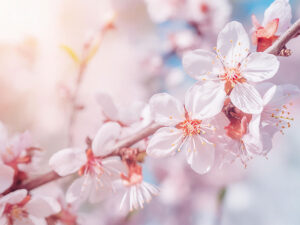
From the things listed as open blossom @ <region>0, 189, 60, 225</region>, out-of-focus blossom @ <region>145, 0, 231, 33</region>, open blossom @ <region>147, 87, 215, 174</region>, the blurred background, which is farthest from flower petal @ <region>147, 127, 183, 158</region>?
out-of-focus blossom @ <region>145, 0, 231, 33</region>

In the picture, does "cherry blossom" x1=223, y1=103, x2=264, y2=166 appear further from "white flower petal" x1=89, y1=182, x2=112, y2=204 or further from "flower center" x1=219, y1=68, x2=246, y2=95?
"white flower petal" x1=89, y1=182, x2=112, y2=204

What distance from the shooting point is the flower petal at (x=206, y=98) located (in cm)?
52

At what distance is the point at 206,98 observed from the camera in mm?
530

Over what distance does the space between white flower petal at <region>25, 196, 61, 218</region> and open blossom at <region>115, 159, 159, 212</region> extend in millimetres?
119

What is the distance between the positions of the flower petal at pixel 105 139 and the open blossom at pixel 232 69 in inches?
6.4

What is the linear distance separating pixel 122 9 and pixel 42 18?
1.10ft

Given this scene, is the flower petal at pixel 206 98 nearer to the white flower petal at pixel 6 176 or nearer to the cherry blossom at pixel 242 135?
the cherry blossom at pixel 242 135

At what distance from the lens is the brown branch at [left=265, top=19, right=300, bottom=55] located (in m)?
0.51

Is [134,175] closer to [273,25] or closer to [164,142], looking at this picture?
[164,142]

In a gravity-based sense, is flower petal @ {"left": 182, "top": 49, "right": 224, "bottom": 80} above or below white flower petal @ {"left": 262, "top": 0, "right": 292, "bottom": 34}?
below

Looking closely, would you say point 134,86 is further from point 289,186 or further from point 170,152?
point 170,152

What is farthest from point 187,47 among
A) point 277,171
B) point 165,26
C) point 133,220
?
point 133,220

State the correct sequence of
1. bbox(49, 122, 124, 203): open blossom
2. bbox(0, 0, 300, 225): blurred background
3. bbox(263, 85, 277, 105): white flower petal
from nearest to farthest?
bbox(263, 85, 277, 105): white flower petal, bbox(49, 122, 124, 203): open blossom, bbox(0, 0, 300, 225): blurred background

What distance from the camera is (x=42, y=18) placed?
116 cm
